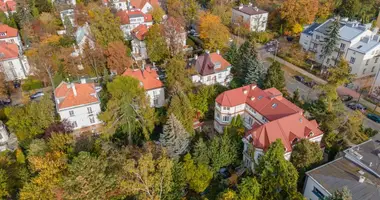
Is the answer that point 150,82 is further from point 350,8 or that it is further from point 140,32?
point 350,8

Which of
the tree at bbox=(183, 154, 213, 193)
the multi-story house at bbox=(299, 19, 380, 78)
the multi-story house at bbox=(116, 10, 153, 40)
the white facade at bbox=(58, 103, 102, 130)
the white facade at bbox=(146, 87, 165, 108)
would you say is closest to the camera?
the tree at bbox=(183, 154, 213, 193)

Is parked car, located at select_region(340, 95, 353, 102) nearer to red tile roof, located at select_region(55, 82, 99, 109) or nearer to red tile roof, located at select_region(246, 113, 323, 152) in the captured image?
red tile roof, located at select_region(246, 113, 323, 152)

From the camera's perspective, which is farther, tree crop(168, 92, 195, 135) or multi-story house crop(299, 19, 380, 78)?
multi-story house crop(299, 19, 380, 78)

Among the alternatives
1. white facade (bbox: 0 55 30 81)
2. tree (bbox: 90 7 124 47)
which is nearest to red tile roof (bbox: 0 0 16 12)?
white facade (bbox: 0 55 30 81)

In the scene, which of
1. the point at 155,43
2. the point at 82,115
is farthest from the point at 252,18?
the point at 82,115

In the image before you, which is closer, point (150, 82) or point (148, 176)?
point (148, 176)

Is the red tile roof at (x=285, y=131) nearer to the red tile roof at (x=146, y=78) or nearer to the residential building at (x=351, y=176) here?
the residential building at (x=351, y=176)
